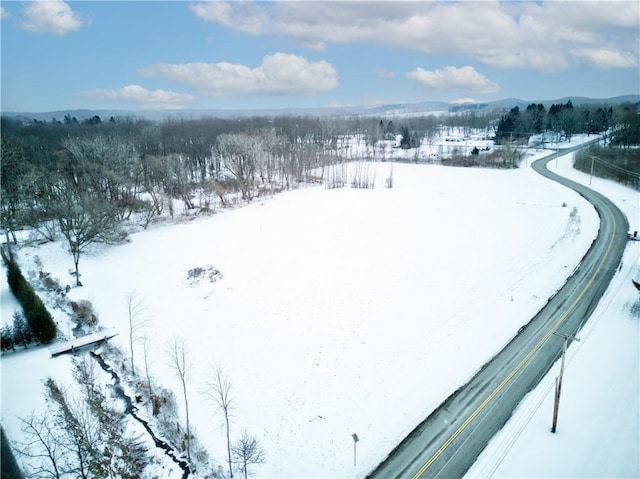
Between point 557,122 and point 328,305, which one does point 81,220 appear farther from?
point 557,122

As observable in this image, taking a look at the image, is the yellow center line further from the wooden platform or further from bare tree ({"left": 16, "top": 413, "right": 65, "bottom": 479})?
the wooden platform

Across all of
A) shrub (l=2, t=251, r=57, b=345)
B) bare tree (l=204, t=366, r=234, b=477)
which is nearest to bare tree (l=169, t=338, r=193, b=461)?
bare tree (l=204, t=366, r=234, b=477)

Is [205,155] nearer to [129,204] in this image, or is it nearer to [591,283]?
[129,204]

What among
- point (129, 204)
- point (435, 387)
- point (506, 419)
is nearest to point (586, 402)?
point (506, 419)

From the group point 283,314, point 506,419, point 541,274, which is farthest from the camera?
point 541,274

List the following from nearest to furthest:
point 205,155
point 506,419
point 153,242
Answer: point 506,419
point 153,242
point 205,155

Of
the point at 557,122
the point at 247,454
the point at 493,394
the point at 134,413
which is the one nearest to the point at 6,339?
the point at 134,413

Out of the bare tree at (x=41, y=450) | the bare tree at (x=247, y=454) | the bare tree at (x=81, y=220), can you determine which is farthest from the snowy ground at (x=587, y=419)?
the bare tree at (x=81, y=220)

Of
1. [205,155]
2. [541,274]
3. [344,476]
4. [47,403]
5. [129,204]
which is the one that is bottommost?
[344,476]
